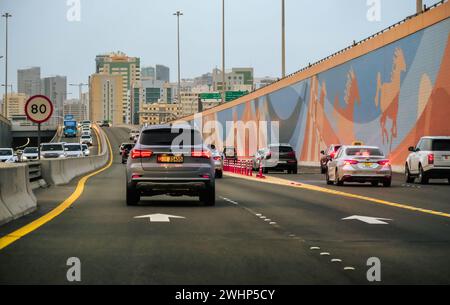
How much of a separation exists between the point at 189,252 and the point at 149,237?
200 centimetres

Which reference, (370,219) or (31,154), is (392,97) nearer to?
(31,154)

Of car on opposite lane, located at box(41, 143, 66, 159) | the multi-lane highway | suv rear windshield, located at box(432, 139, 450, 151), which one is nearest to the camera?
the multi-lane highway

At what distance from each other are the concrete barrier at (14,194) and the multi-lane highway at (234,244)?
13.5 inches

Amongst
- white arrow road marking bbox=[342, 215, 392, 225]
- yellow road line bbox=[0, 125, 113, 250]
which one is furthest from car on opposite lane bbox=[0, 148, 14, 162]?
white arrow road marking bbox=[342, 215, 392, 225]

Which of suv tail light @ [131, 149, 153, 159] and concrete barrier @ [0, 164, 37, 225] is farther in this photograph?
suv tail light @ [131, 149, 153, 159]

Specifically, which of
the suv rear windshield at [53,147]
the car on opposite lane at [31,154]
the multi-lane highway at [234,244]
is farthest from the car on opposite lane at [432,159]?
the car on opposite lane at [31,154]

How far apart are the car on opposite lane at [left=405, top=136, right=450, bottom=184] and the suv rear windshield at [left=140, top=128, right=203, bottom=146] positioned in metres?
16.5

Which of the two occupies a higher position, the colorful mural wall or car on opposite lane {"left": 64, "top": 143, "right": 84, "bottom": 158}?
the colorful mural wall

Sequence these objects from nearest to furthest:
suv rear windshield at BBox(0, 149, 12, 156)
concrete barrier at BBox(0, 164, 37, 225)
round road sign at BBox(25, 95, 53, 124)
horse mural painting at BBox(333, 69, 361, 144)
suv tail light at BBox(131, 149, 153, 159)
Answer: concrete barrier at BBox(0, 164, 37, 225) < suv tail light at BBox(131, 149, 153, 159) < round road sign at BBox(25, 95, 53, 124) < suv rear windshield at BBox(0, 149, 12, 156) < horse mural painting at BBox(333, 69, 361, 144)

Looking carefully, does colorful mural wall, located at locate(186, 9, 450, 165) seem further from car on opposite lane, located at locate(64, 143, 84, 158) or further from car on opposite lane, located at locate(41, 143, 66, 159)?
car on opposite lane, located at locate(41, 143, 66, 159)

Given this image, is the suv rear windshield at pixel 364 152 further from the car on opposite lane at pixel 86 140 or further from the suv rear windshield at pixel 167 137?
the car on opposite lane at pixel 86 140

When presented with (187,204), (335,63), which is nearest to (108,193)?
(187,204)

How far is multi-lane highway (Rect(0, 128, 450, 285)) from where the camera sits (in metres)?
9.23

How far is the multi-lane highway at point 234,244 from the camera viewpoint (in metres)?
9.23
